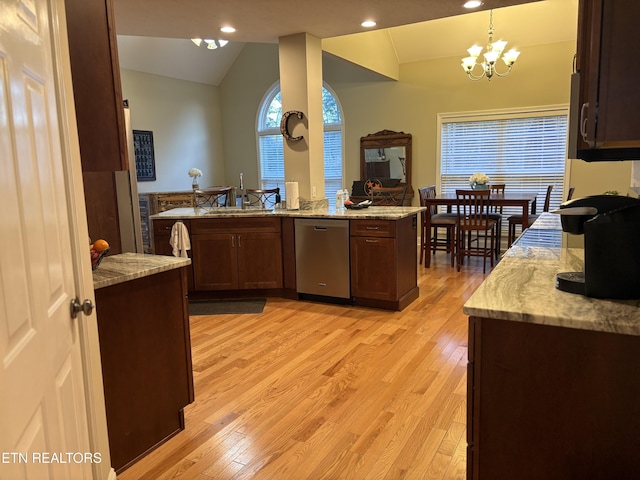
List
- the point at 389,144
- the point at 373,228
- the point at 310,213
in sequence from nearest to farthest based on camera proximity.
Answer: the point at 373,228, the point at 310,213, the point at 389,144

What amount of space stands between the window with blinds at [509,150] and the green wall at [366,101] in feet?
0.54

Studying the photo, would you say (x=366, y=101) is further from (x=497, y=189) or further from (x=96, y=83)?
(x=96, y=83)

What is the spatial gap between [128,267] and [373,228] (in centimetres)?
240

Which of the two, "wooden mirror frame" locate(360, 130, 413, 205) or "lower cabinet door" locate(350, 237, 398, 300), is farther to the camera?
"wooden mirror frame" locate(360, 130, 413, 205)

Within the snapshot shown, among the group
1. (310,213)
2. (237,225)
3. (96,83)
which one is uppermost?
(96,83)

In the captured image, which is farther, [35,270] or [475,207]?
[475,207]

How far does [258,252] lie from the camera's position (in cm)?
456

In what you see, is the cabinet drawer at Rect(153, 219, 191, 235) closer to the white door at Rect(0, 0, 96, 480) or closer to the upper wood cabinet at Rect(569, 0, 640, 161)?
the white door at Rect(0, 0, 96, 480)

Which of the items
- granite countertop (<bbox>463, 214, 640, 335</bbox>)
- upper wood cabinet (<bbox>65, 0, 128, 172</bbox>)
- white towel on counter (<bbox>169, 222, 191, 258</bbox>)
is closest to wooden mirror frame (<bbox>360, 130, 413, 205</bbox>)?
white towel on counter (<bbox>169, 222, 191, 258</bbox>)

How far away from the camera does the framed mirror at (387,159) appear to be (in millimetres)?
7191

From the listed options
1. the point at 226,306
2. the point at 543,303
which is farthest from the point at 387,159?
the point at 543,303

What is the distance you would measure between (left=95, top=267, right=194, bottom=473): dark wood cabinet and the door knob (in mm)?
324

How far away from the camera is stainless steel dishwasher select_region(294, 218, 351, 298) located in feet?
13.9

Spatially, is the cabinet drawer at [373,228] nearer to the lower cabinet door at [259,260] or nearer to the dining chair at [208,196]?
the lower cabinet door at [259,260]
